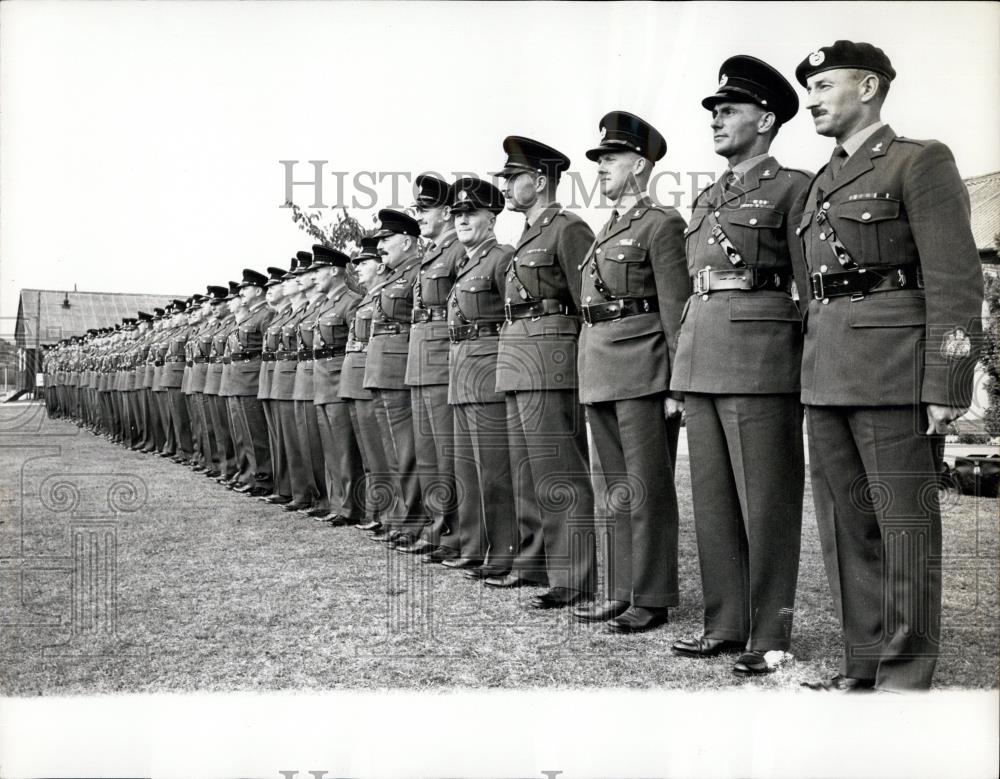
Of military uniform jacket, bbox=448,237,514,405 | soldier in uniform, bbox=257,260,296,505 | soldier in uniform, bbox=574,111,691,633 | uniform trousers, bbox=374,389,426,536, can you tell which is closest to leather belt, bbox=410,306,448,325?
military uniform jacket, bbox=448,237,514,405

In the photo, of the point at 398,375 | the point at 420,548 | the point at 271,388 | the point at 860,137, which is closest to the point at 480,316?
the point at 398,375

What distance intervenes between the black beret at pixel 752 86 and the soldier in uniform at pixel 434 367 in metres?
2.86

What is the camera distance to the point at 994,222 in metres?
8.90

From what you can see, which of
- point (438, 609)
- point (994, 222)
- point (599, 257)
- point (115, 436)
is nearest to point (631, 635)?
point (438, 609)

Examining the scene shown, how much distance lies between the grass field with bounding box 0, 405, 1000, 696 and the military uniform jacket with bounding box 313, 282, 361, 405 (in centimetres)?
116

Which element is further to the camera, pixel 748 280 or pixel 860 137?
pixel 748 280

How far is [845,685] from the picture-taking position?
12.0 ft

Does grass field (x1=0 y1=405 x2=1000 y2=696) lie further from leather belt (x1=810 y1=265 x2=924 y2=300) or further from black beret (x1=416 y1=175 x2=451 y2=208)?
black beret (x1=416 y1=175 x2=451 y2=208)

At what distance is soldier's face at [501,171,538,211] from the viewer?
5.79 metres

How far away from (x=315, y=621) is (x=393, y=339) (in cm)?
291

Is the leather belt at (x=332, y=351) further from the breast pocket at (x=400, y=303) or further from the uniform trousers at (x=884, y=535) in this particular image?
the uniform trousers at (x=884, y=535)

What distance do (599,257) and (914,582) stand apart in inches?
82.9

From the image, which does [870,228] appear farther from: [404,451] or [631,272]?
[404,451]

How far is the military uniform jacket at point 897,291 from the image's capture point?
11.2 ft
